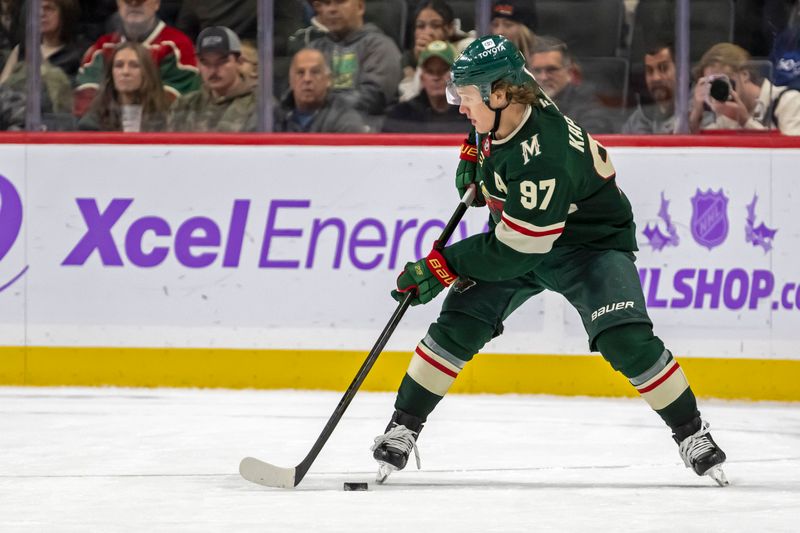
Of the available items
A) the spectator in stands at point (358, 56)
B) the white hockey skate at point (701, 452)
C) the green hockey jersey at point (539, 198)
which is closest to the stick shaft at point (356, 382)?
the green hockey jersey at point (539, 198)

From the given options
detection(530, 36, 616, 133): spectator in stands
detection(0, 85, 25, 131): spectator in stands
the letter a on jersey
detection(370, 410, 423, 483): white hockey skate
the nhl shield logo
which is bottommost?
detection(370, 410, 423, 483): white hockey skate

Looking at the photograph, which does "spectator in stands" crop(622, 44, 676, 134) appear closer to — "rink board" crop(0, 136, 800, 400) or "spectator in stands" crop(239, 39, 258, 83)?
"rink board" crop(0, 136, 800, 400)

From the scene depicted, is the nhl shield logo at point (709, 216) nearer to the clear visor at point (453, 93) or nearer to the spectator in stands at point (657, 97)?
the spectator in stands at point (657, 97)

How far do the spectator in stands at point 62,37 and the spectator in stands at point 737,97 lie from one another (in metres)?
2.45

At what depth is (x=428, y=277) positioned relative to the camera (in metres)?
3.64

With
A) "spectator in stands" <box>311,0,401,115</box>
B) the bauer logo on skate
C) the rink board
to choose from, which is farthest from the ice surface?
"spectator in stands" <box>311,0,401,115</box>

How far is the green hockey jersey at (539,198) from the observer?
3.54 meters

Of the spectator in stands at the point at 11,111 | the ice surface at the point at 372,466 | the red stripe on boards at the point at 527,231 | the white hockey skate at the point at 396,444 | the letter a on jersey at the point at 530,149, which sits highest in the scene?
the letter a on jersey at the point at 530,149

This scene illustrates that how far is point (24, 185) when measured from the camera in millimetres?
5809

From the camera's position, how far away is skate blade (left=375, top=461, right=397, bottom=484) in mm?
3764

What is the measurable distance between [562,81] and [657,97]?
1.24 feet

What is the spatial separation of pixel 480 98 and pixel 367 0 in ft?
7.21

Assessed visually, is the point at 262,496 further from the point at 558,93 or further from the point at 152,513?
the point at 558,93

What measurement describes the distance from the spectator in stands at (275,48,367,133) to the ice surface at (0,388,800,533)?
1.06 meters
